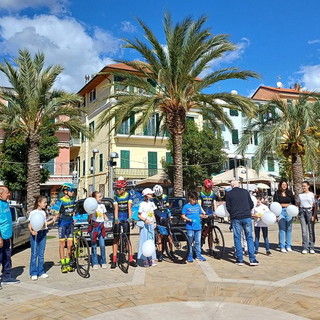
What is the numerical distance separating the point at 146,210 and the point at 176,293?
8.13ft

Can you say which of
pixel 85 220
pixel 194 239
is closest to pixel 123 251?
pixel 194 239

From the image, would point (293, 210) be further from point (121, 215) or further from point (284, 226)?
point (121, 215)

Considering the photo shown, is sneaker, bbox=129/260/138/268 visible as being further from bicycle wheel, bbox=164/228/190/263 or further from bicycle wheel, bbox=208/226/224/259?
bicycle wheel, bbox=208/226/224/259

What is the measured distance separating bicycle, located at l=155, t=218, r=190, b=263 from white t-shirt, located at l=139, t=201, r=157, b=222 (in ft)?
1.59

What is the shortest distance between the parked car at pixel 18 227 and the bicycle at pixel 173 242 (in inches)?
175

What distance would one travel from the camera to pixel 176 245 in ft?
25.6

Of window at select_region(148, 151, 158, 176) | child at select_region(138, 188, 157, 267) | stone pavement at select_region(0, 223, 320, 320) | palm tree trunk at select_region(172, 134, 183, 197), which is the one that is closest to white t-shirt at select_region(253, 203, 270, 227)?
stone pavement at select_region(0, 223, 320, 320)

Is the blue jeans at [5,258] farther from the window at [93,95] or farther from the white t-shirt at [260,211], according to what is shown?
the window at [93,95]

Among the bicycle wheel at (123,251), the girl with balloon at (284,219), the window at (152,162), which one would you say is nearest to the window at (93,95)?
the window at (152,162)

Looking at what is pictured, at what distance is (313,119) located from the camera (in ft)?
56.1

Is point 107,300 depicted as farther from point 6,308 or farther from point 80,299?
point 6,308

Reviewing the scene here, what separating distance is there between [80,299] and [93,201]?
236cm

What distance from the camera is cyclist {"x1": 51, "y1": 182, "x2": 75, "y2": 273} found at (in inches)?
272

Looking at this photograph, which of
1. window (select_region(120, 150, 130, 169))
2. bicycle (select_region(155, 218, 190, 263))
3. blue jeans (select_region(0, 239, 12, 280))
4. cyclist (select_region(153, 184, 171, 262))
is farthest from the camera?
window (select_region(120, 150, 130, 169))
